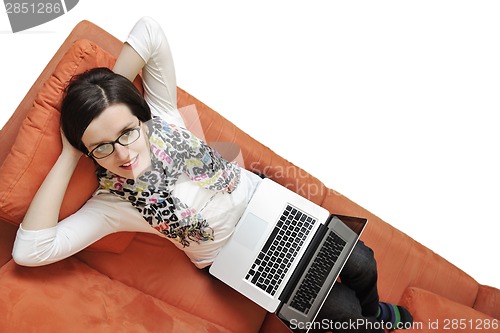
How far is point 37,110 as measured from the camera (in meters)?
1.44

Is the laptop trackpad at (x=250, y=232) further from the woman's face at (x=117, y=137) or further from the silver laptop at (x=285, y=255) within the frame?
the woman's face at (x=117, y=137)

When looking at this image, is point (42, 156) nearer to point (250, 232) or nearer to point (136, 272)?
point (136, 272)

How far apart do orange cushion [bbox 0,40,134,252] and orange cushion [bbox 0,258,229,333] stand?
0.64ft

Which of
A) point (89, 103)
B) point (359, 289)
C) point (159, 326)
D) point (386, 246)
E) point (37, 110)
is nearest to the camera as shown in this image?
point (89, 103)

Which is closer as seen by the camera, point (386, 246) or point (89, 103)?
point (89, 103)

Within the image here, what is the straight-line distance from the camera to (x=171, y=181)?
154cm

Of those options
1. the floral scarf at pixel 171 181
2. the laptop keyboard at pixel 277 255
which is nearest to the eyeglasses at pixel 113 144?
the floral scarf at pixel 171 181

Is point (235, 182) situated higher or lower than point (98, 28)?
lower

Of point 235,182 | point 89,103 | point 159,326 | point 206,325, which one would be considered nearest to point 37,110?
point 89,103

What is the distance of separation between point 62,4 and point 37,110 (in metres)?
1.05

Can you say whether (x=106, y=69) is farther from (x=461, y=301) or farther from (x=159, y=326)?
(x=461, y=301)

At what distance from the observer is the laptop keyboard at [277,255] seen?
65.6 inches

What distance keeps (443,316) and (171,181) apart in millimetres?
1188

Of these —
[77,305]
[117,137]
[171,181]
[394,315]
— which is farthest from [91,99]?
[394,315]
